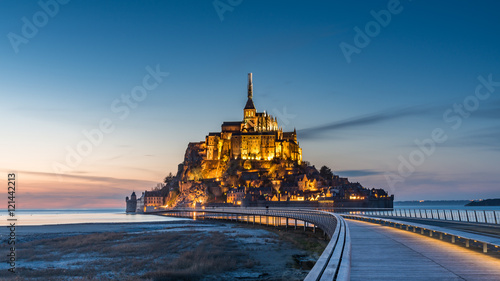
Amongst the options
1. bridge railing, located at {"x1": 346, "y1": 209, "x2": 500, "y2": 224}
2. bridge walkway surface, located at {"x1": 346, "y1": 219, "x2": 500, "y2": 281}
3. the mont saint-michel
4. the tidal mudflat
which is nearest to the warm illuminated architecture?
the mont saint-michel

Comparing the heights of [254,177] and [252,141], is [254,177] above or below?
below

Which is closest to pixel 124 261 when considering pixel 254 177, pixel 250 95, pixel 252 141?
pixel 254 177

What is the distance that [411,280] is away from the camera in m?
8.35

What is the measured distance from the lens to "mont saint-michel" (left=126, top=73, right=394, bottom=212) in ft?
419

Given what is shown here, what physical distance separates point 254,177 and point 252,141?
18844 millimetres

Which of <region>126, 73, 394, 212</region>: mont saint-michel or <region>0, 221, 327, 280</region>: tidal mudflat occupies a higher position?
<region>126, 73, 394, 212</region>: mont saint-michel

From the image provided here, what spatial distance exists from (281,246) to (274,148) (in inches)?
5054

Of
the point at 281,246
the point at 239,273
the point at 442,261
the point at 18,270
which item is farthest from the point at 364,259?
the point at 281,246

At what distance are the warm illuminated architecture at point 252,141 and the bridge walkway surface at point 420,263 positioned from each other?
14770 centimetres

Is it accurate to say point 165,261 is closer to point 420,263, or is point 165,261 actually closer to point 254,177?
point 420,263

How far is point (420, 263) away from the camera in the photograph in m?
10.6

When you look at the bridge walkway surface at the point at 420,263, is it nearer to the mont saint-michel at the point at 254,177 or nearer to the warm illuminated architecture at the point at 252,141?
the mont saint-michel at the point at 254,177

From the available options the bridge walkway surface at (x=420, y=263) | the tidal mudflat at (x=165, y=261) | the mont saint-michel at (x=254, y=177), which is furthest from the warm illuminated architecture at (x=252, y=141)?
the bridge walkway surface at (x=420, y=263)

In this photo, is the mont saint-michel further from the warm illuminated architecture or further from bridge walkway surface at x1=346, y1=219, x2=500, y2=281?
bridge walkway surface at x1=346, y1=219, x2=500, y2=281
